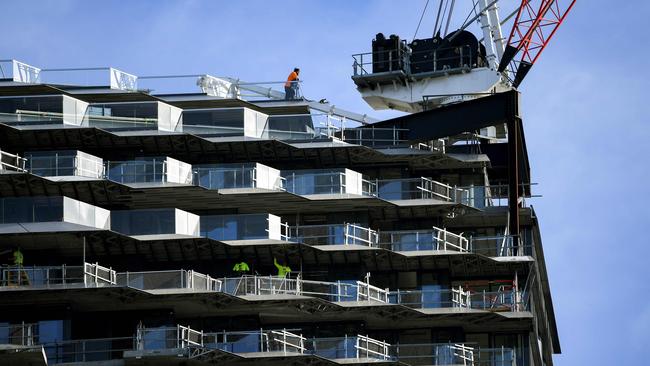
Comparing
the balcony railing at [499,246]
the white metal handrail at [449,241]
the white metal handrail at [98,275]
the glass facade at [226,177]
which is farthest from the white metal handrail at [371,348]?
the white metal handrail at [98,275]

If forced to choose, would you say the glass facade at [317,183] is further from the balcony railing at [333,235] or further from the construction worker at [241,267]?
the construction worker at [241,267]

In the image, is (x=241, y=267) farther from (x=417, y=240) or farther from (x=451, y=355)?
(x=451, y=355)

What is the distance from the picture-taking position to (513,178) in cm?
13225

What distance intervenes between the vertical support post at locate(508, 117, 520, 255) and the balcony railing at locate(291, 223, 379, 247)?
23.1 ft

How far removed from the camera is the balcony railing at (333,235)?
130m

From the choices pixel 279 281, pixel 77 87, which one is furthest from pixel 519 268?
pixel 77 87

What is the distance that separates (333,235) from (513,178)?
971cm

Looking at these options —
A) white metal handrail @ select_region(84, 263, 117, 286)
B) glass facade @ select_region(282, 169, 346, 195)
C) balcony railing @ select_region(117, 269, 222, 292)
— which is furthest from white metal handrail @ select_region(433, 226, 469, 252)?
white metal handrail @ select_region(84, 263, 117, 286)

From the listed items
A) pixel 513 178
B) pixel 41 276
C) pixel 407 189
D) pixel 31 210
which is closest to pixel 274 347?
pixel 41 276

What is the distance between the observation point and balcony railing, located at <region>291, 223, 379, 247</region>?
426ft

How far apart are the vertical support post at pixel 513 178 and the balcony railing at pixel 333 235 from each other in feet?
23.1

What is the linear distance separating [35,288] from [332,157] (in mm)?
18533

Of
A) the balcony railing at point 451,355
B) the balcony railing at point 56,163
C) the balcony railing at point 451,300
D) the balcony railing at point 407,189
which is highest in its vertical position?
the balcony railing at point 56,163

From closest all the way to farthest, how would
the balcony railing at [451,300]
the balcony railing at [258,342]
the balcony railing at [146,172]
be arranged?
the balcony railing at [258,342], the balcony railing at [451,300], the balcony railing at [146,172]
